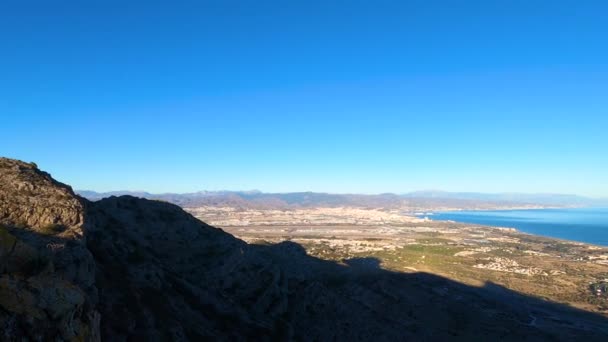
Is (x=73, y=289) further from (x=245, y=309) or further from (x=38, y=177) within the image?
(x=245, y=309)

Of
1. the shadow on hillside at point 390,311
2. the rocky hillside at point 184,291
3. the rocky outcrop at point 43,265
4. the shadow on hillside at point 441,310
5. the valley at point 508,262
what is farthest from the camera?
the valley at point 508,262

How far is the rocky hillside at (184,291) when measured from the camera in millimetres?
18422

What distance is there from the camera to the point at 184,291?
4444cm

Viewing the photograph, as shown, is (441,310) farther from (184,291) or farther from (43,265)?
(43,265)

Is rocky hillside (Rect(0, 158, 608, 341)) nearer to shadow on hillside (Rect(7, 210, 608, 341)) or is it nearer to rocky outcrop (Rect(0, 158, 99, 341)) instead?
rocky outcrop (Rect(0, 158, 99, 341))

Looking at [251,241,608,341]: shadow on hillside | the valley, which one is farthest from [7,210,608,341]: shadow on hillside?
the valley

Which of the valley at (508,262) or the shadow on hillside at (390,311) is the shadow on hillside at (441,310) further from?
the valley at (508,262)

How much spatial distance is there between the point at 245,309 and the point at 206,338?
35.8ft

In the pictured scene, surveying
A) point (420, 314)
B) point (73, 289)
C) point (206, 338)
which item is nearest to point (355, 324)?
point (420, 314)

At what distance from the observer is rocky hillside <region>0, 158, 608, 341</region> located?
1842 centimetres

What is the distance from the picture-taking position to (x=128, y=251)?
1770 inches

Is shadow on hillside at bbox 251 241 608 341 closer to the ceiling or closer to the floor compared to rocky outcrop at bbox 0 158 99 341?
closer to the floor

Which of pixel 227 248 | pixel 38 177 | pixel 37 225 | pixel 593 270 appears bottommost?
pixel 593 270

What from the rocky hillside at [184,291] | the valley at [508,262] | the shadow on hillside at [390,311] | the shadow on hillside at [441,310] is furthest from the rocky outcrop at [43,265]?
the valley at [508,262]
